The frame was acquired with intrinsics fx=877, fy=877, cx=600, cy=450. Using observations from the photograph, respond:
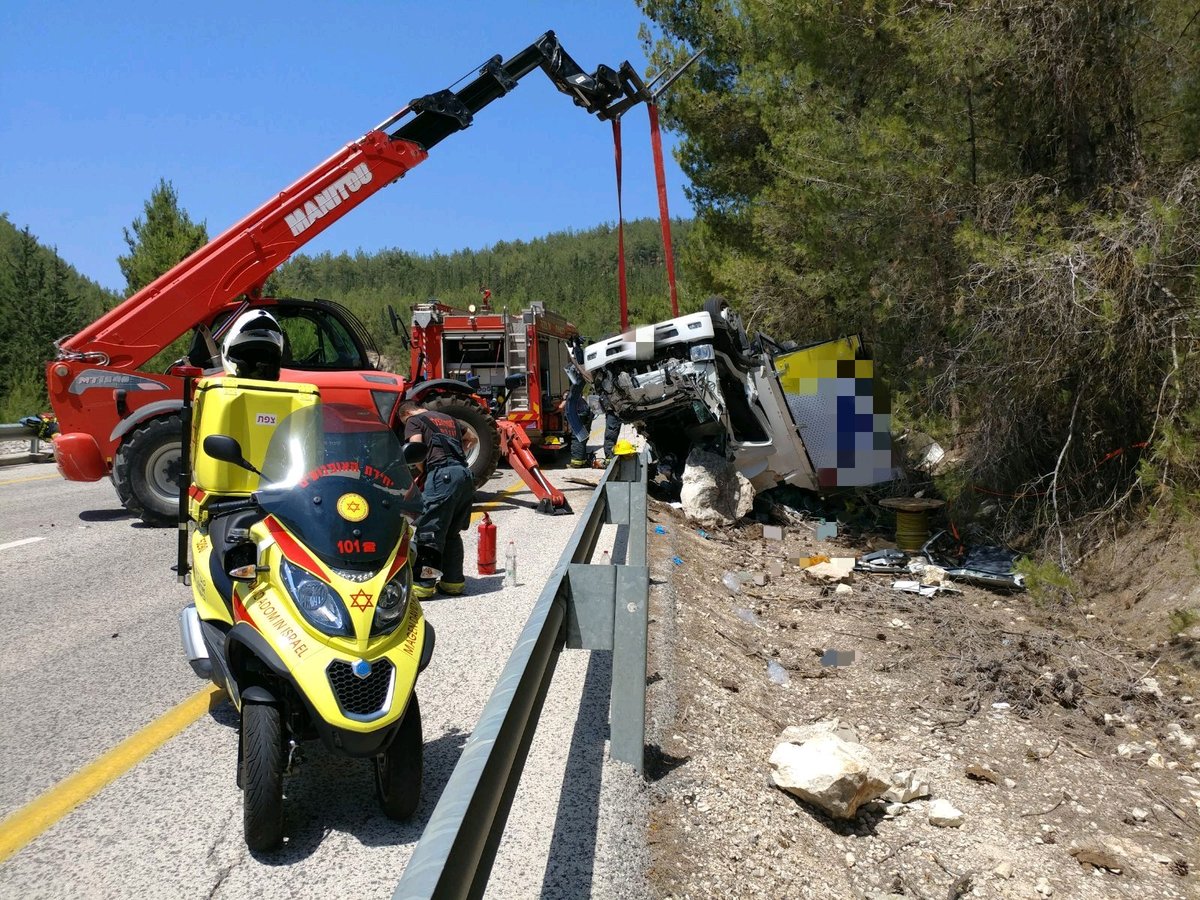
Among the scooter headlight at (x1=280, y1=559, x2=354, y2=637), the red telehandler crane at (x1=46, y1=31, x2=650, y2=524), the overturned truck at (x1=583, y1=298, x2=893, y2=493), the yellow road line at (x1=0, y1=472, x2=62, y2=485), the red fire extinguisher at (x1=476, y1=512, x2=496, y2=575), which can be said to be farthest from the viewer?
the yellow road line at (x1=0, y1=472, x2=62, y2=485)

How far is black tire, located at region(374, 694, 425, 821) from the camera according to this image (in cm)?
308

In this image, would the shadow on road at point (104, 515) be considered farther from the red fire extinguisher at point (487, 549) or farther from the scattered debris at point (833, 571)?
the scattered debris at point (833, 571)

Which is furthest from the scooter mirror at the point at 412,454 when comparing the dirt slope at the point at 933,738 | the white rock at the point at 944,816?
the white rock at the point at 944,816

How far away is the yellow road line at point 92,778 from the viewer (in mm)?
3086

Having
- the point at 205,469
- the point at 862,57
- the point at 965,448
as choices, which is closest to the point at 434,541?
the point at 205,469

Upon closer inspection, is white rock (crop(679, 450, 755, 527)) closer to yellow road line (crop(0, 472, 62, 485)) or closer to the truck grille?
the truck grille

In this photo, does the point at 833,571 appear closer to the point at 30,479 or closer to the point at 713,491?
the point at 713,491

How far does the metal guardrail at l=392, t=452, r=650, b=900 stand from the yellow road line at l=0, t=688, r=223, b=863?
193cm

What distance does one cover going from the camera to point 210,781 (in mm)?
3482

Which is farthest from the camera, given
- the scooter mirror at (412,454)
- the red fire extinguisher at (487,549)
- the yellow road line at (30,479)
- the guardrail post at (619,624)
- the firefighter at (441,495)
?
the yellow road line at (30,479)

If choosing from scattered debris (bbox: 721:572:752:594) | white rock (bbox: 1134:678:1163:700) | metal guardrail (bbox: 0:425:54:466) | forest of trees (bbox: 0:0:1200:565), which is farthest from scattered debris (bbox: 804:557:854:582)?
metal guardrail (bbox: 0:425:54:466)

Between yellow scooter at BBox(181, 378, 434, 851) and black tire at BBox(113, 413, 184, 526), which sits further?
black tire at BBox(113, 413, 184, 526)

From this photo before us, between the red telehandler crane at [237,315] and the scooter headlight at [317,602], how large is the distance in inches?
230

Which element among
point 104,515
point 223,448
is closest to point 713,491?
point 104,515
